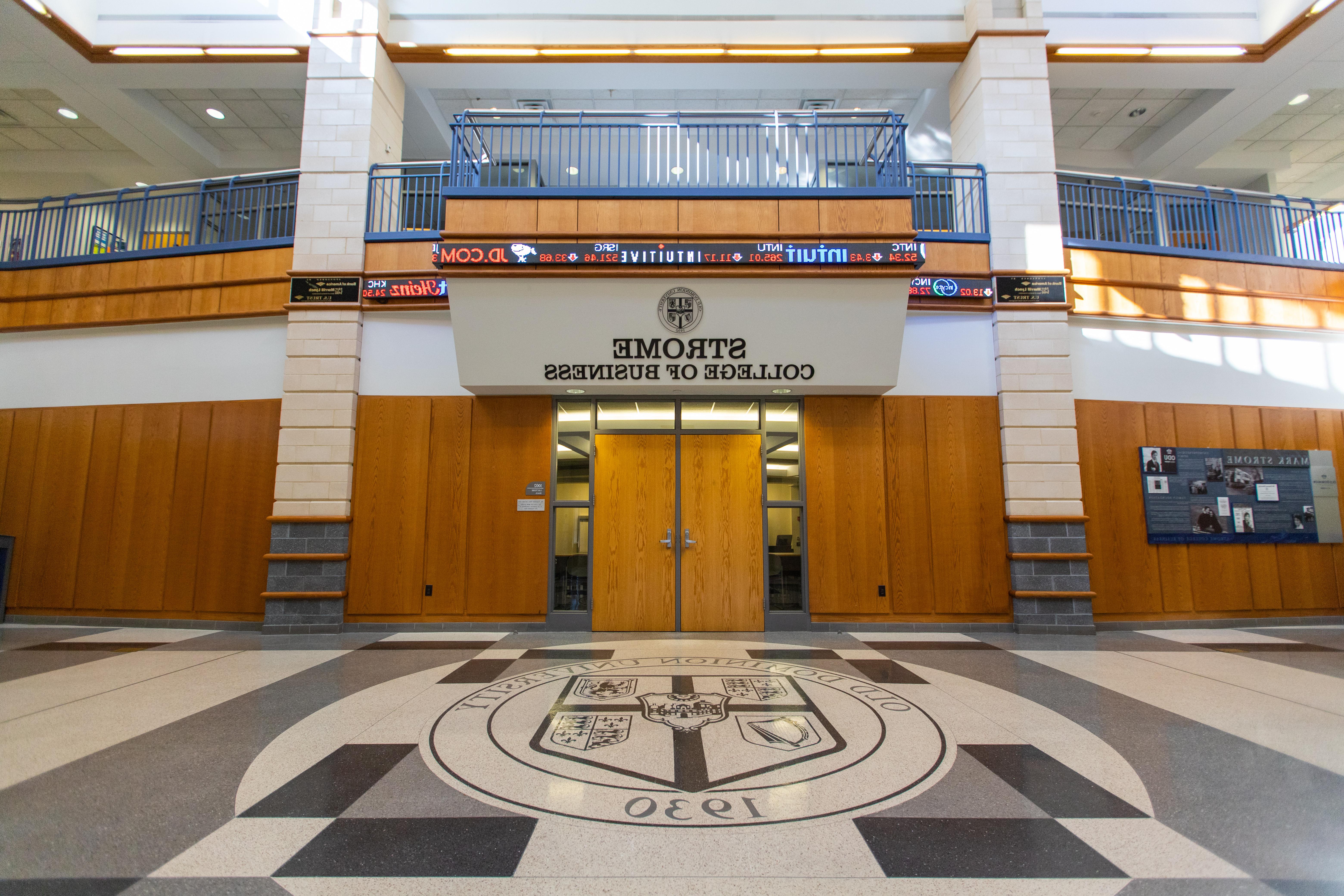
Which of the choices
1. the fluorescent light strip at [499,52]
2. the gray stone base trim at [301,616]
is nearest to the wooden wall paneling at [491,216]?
the fluorescent light strip at [499,52]

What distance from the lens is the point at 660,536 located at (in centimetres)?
688

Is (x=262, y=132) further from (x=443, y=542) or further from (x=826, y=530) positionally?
(x=826, y=530)

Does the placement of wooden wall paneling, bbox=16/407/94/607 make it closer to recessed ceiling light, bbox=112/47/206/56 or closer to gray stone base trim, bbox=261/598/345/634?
gray stone base trim, bbox=261/598/345/634

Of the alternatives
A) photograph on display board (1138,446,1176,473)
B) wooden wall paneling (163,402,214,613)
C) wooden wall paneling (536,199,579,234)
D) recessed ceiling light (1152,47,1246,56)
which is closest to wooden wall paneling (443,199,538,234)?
wooden wall paneling (536,199,579,234)

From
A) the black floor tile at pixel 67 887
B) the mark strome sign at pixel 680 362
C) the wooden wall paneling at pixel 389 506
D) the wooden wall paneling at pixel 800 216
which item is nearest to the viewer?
the black floor tile at pixel 67 887

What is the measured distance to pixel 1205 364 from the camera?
24.2 ft

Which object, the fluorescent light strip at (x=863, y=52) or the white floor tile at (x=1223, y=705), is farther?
the fluorescent light strip at (x=863, y=52)

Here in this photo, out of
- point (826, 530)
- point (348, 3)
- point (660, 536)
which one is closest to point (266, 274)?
point (348, 3)

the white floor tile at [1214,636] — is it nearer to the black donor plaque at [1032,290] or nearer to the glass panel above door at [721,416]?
the black donor plaque at [1032,290]

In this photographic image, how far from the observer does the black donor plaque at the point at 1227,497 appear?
23.0ft

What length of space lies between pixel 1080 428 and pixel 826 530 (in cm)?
329

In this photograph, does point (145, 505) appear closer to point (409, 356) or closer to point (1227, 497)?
point (409, 356)

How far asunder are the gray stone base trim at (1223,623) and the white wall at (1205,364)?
101 inches

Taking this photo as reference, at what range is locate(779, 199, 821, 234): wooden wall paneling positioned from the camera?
247 inches
